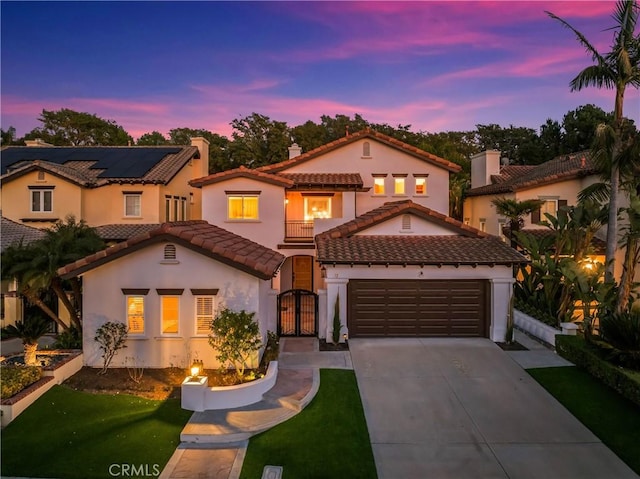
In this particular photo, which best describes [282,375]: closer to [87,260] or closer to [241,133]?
[87,260]

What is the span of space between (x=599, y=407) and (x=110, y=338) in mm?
13270

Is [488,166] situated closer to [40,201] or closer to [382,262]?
[382,262]

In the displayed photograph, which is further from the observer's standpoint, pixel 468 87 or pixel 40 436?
pixel 468 87

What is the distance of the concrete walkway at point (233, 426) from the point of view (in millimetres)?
7734

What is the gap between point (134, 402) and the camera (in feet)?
34.2

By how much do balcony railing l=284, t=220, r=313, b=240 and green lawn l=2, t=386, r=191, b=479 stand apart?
1333 cm

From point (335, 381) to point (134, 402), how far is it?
5.19 meters

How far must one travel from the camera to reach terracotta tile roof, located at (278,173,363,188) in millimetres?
23312

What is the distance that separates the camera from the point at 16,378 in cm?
1023

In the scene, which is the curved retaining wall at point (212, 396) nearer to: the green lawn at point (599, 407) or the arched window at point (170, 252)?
the arched window at point (170, 252)

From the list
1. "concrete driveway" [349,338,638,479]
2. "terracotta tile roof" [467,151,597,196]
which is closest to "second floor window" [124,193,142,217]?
"concrete driveway" [349,338,638,479]

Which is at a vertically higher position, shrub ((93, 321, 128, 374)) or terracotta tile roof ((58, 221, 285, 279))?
terracotta tile roof ((58, 221, 285, 279))

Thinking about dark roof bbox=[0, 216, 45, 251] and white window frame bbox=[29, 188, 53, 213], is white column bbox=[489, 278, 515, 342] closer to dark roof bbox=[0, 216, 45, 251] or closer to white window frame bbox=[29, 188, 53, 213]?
dark roof bbox=[0, 216, 45, 251]

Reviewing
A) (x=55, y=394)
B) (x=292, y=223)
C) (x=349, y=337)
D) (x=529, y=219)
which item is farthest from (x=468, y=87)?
(x=55, y=394)
